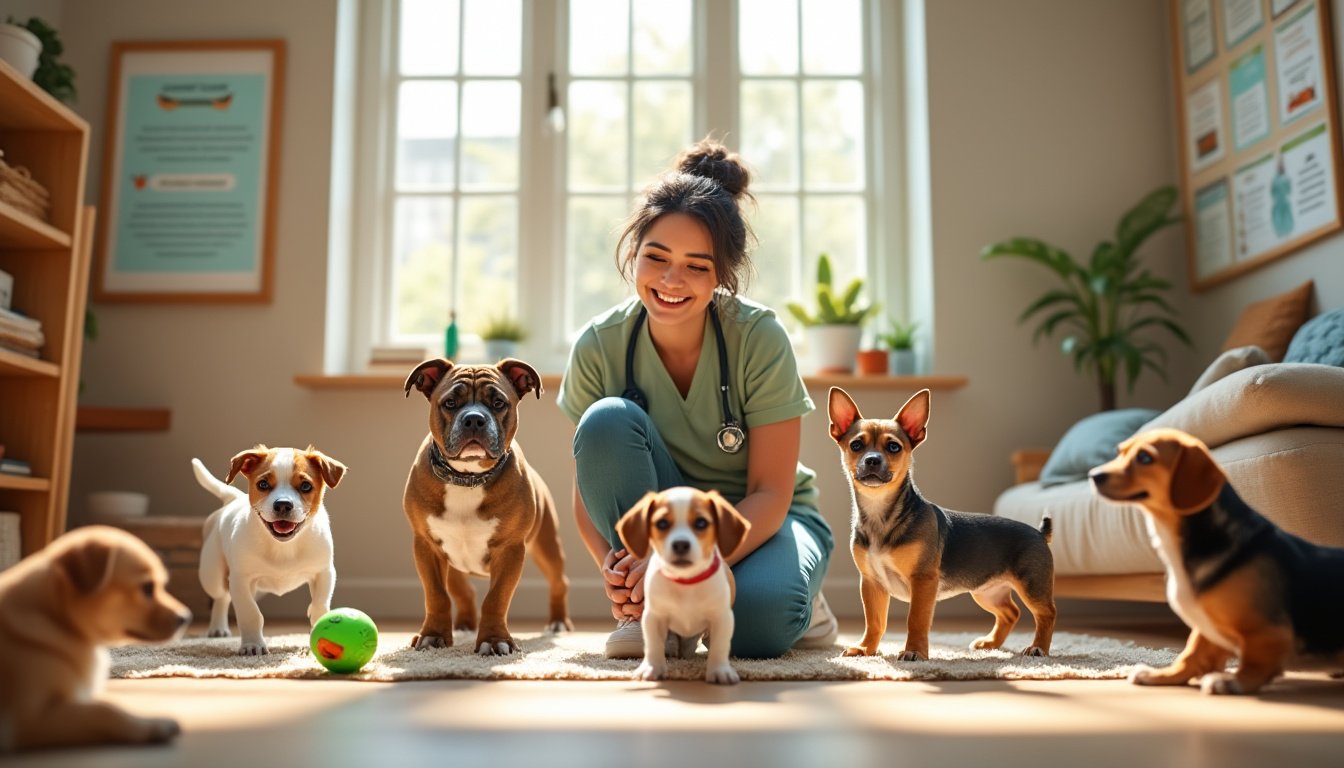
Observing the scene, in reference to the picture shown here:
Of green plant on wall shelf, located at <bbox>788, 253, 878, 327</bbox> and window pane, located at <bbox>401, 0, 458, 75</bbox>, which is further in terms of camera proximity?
window pane, located at <bbox>401, 0, 458, 75</bbox>

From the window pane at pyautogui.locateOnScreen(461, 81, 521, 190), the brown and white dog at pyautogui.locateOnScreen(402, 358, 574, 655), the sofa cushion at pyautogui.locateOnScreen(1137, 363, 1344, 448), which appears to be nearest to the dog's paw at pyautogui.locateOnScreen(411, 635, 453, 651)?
the brown and white dog at pyautogui.locateOnScreen(402, 358, 574, 655)

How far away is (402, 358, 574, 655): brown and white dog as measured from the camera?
249cm

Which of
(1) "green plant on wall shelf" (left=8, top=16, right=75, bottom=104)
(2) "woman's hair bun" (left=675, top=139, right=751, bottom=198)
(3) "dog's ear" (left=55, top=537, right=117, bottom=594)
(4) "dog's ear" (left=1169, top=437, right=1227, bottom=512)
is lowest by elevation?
(3) "dog's ear" (left=55, top=537, right=117, bottom=594)

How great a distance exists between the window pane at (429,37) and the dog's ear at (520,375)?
295 centimetres

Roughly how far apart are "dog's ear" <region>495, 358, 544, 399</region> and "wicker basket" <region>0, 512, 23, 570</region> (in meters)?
2.00

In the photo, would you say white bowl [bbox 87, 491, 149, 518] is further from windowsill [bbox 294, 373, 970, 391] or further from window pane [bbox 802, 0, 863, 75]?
window pane [bbox 802, 0, 863, 75]

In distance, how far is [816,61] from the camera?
523 centimetres

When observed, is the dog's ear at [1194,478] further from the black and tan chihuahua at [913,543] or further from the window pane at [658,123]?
the window pane at [658,123]

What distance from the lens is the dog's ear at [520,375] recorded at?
8.79 feet

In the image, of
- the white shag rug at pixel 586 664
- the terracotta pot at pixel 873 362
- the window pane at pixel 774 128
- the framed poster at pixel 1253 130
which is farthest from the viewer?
the window pane at pixel 774 128

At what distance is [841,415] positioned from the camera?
2.45 meters

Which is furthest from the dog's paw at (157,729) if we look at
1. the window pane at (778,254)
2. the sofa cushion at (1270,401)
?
the window pane at (778,254)

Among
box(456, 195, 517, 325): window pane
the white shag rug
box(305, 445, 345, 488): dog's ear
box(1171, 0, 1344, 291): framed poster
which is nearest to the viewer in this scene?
the white shag rug

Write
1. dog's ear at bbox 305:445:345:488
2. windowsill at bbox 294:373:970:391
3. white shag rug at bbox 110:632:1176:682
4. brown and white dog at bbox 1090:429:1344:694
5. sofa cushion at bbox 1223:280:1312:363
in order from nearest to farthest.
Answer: brown and white dog at bbox 1090:429:1344:694 → white shag rug at bbox 110:632:1176:682 → dog's ear at bbox 305:445:345:488 → sofa cushion at bbox 1223:280:1312:363 → windowsill at bbox 294:373:970:391
